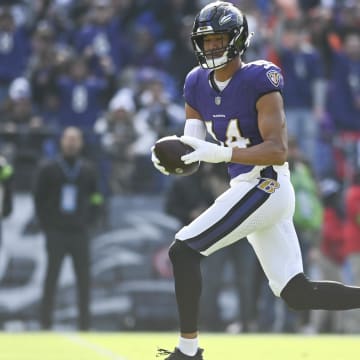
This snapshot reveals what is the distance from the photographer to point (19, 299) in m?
11.1

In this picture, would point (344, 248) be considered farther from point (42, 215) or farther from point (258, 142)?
point (258, 142)

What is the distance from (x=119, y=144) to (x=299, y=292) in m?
5.80

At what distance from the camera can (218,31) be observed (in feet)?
18.6

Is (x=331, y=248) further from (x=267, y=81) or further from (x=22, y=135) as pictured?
(x=267, y=81)

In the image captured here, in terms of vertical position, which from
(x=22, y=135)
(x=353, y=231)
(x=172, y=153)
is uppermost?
(x=172, y=153)

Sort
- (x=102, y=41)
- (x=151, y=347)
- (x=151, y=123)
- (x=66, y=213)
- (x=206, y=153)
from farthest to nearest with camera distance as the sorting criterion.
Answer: (x=102, y=41)
(x=151, y=123)
(x=66, y=213)
(x=151, y=347)
(x=206, y=153)

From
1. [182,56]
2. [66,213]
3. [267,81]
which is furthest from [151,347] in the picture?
[182,56]

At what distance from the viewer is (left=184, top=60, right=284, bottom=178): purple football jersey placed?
5574 millimetres

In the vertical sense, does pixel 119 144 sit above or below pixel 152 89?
below

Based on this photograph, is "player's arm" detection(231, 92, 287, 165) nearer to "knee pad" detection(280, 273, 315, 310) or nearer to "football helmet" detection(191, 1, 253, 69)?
"football helmet" detection(191, 1, 253, 69)

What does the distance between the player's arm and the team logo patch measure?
6cm

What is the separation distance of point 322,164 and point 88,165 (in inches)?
104

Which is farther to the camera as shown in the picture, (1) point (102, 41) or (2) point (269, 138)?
(1) point (102, 41)

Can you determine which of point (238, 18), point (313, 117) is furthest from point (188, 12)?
point (238, 18)
